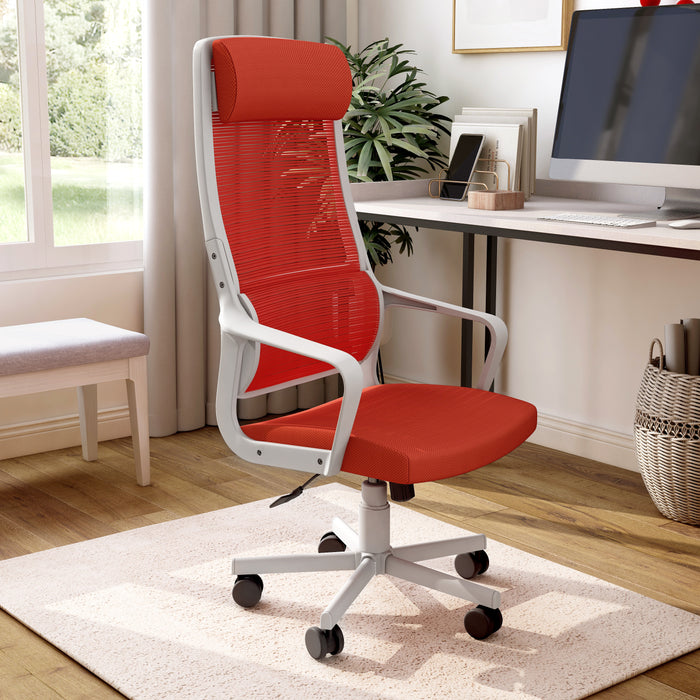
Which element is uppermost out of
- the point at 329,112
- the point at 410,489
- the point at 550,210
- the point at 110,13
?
the point at 110,13

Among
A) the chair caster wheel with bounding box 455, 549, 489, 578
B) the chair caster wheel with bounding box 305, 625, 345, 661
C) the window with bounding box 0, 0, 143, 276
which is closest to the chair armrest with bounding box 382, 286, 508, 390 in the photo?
the chair caster wheel with bounding box 455, 549, 489, 578

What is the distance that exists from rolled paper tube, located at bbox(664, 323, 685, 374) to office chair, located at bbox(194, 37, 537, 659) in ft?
2.33

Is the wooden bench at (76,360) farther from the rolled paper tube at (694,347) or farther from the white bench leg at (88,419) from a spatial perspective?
the rolled paper tube at (694,347)

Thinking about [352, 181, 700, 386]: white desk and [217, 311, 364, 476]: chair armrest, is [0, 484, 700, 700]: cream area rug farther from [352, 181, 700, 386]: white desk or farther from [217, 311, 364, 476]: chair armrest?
[352, 181, 700, 386]: white desk

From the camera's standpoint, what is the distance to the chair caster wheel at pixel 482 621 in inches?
82.8

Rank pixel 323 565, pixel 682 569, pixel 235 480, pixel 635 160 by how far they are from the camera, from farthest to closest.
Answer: pixel 235 480, pixel 635 160, pixel 682 569, pixel 323 565

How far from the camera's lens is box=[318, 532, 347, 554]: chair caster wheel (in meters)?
2.45

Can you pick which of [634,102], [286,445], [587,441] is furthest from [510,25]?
[286,445]

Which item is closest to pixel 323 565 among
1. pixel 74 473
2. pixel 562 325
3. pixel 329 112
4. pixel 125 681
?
pixel 125 681

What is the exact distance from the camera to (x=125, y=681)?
196 cm

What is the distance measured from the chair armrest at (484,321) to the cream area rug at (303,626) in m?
0.50

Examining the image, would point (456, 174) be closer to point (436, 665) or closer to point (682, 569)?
point (682, 569)

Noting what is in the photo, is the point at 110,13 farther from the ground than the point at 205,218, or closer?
farther from the ground

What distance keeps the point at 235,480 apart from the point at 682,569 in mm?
1321
